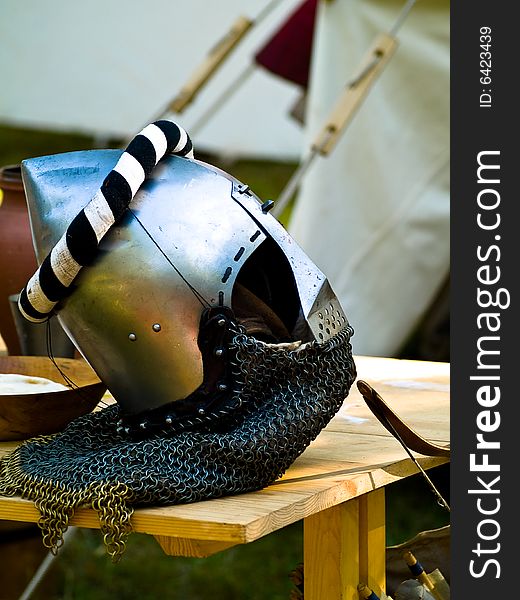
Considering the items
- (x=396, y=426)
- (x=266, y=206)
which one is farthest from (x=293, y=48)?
(x=396, y=426)

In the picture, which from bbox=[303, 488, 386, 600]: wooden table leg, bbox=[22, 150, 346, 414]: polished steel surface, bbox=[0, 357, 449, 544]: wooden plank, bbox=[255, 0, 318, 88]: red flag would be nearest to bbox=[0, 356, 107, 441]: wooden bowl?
bbox=[0, 357, 449, 544]: wooden plank

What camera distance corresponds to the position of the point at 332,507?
194 centimetres

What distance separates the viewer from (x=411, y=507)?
14.1ft

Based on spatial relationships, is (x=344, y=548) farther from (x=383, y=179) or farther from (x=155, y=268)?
(x=383, y=179)

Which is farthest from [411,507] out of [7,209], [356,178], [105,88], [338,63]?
[105,88]

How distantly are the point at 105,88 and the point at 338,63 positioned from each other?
195 inches

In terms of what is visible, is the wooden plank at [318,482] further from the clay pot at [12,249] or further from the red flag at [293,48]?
the red flag at [293,48]

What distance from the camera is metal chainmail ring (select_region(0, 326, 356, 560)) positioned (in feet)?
5.46

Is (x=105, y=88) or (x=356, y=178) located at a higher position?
(x=105, y=88)

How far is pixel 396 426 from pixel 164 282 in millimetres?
424

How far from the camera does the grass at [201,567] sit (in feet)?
12.2

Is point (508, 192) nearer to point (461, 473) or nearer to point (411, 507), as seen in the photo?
point (461, 473)

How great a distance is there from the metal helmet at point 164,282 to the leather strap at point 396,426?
4.6 inches

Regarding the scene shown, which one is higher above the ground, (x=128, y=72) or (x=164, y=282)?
(x=128, y=72)
